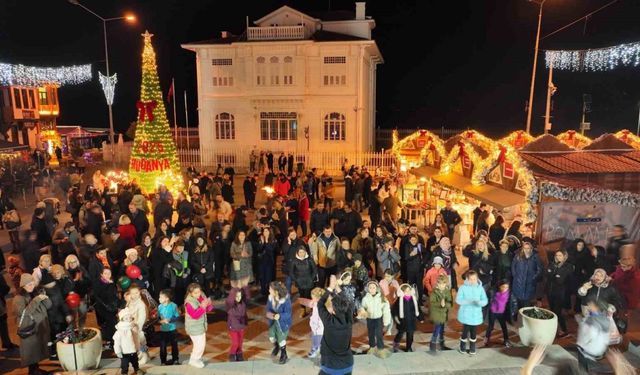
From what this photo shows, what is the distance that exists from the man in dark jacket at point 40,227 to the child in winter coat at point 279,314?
648cm

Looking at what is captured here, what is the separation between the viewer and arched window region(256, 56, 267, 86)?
2748cm

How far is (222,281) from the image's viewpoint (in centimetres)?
1002

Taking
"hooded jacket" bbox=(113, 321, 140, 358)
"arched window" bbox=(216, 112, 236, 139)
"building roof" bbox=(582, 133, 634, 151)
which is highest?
"arched window" bbox=(216, 112, 236, 139)

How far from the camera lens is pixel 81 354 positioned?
6480mm

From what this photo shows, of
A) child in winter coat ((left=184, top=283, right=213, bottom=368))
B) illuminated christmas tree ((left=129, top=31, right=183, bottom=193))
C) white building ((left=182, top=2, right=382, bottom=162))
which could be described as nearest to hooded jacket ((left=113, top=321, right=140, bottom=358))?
child in winter coat ((left=184, top=283, right=213, bottom=368))

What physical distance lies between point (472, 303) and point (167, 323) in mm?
4410

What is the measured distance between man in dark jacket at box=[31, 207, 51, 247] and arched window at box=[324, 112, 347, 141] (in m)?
18.8

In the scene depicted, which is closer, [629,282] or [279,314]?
A: [279,314]

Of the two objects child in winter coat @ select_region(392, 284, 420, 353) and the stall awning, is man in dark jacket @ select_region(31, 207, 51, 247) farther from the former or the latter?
the stall awning

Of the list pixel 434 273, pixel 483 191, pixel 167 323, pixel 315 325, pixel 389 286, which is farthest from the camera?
pixel 483 191

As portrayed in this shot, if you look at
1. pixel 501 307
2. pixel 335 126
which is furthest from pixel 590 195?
pixel 335 126

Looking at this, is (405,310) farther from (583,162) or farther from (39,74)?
(39,74)

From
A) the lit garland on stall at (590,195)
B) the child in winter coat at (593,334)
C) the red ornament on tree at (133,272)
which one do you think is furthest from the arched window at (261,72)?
the child in winter coat at (593,334)

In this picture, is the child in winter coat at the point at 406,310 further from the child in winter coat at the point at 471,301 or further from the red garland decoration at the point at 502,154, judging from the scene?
the red garland decoration at the point at 502,154
